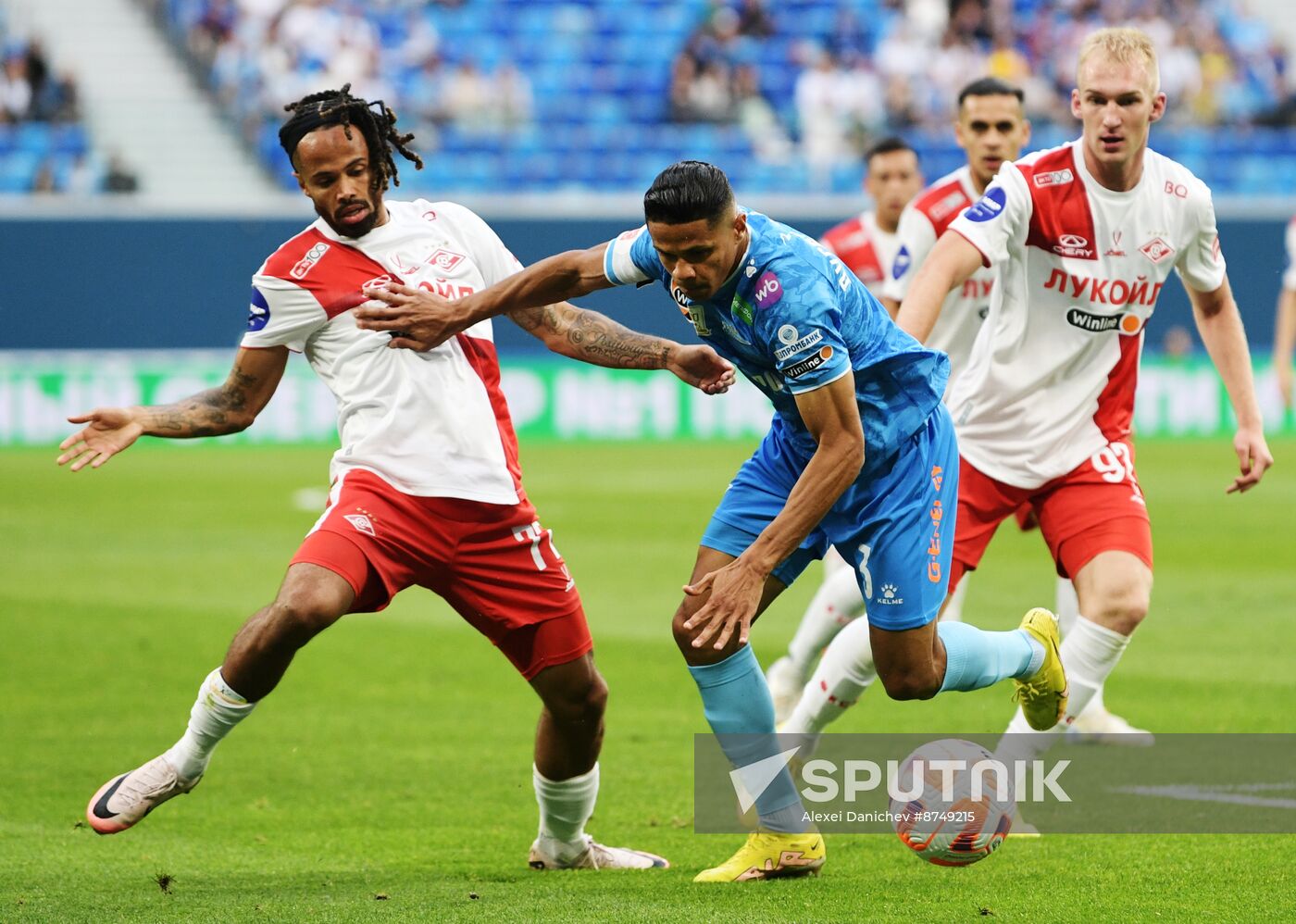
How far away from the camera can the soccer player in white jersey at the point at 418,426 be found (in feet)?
18.3

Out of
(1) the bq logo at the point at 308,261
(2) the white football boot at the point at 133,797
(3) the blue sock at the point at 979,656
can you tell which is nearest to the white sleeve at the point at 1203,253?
(3) the blue sock at the point at 979,656

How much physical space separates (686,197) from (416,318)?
1.09 meters

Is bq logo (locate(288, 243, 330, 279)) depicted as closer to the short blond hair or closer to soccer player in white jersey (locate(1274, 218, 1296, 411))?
the short blond hair

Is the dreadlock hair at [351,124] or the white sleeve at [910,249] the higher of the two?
the dreadlock hair at [351,124]

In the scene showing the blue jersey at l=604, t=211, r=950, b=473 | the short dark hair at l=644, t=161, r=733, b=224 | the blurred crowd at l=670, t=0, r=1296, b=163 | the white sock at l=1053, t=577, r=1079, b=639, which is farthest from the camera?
the blurred crowd at l=670, t=0, r=1296, b=163

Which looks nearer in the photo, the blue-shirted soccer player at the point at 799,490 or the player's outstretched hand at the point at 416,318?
the blue-shirted soccer player at the point at 799,490

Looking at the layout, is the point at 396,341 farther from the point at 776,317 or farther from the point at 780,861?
the point at 780,861

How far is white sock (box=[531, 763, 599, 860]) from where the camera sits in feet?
19.1

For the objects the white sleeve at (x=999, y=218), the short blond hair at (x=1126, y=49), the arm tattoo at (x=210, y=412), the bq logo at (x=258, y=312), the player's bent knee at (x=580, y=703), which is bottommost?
the player's bent knee at (x=580, y=703)

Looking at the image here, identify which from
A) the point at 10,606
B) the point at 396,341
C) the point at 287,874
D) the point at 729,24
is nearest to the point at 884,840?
the point at 287,874

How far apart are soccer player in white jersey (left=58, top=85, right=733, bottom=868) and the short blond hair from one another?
1.82 metres

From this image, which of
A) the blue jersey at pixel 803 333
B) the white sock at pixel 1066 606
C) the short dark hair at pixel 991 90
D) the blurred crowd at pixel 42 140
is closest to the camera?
the blue jersey at pixel 803 333

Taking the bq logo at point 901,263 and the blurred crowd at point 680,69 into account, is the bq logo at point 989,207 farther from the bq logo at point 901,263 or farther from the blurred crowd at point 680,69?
the blurred crowd at point 680,69

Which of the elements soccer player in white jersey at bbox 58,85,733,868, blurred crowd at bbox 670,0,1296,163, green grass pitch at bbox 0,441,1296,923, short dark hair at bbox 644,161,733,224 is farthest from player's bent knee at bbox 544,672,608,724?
blurred crowd at bbox 670,0,1296,163
